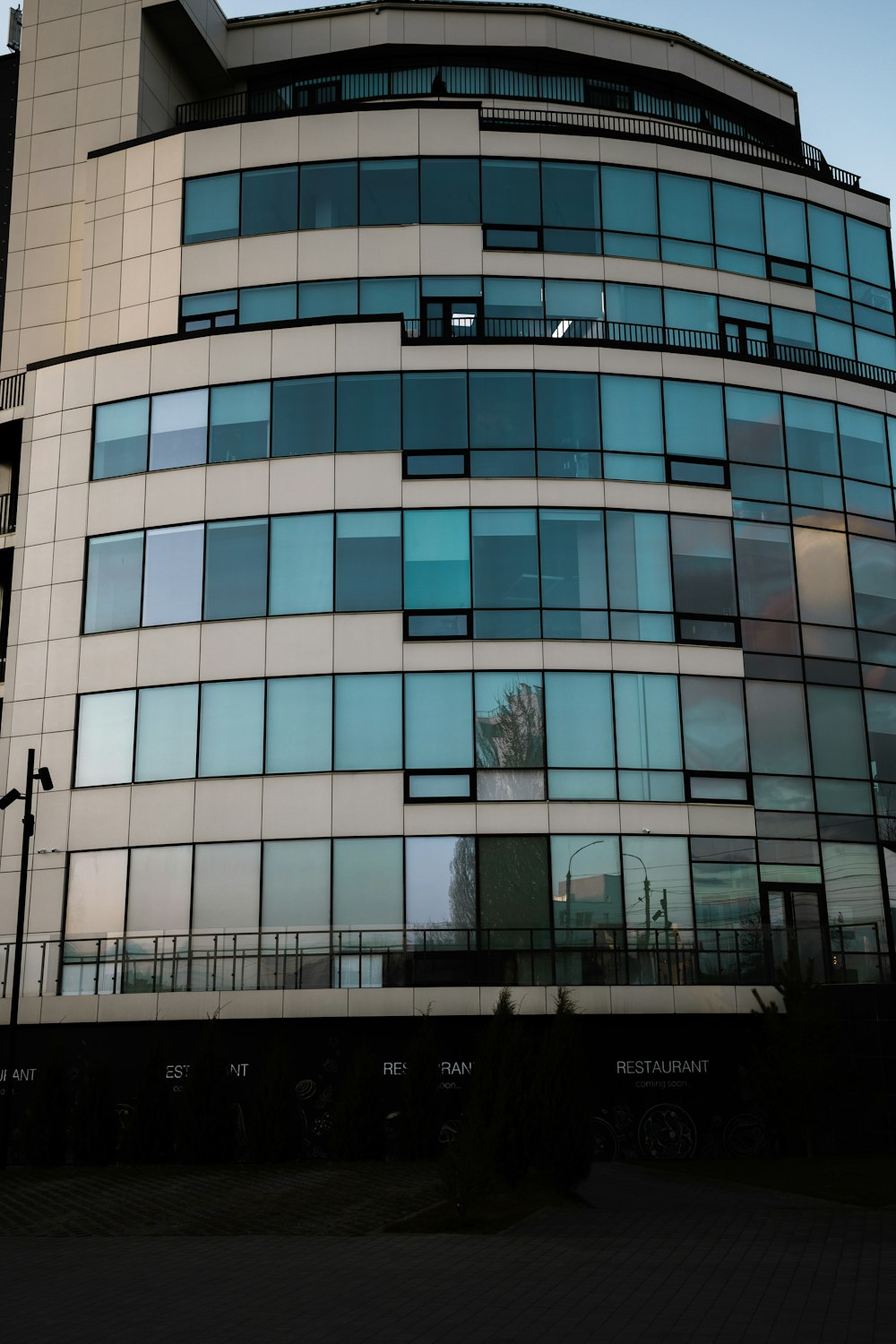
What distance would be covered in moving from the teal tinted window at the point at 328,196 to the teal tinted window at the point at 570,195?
5.04 m

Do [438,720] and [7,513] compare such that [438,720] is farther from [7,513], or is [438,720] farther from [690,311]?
[7,513]

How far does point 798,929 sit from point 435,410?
14.5 metres

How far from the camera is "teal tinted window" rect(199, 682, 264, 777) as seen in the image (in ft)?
100

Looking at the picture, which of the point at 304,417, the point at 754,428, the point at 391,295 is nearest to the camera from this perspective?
the point at 304,417

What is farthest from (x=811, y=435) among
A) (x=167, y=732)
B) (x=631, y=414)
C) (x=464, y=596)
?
(x=167, y=732)

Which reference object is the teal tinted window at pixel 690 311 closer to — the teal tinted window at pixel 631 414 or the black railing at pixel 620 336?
the black railing at pixel 620 336

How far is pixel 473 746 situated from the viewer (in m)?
30.0

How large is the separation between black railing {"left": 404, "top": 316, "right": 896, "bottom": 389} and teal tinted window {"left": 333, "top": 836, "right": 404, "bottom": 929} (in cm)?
1228

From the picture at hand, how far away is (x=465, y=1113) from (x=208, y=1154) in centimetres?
831

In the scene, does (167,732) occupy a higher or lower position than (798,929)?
higher

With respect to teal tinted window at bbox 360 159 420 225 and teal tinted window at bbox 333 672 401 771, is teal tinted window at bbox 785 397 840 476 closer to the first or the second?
teal tinted window at bbox 360 159 420 225

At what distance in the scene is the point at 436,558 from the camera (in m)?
31.1

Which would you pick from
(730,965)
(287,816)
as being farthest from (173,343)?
(730,965)

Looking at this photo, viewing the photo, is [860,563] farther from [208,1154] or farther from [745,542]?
[208,1154]
